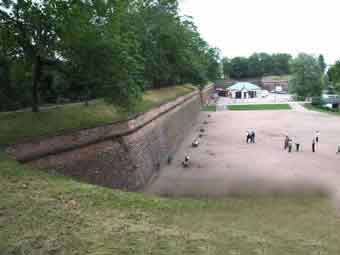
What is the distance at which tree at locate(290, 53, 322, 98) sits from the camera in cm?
5678

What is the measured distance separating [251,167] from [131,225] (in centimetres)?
1270

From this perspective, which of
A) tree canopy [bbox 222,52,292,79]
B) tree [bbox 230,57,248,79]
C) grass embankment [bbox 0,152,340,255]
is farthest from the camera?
tree canopy [bbox 222,52,292,79]

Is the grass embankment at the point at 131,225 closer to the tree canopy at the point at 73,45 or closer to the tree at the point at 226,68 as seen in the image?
the tree canopy at the point at 73,45

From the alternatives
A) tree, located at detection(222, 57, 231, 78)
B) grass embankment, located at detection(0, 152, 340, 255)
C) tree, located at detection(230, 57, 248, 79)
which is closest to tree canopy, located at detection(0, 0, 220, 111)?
grass embankment, located at detection(0, 152, 340, 255)

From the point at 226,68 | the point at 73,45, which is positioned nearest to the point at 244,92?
the point at 226,68

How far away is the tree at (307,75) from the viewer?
5678 centimetres

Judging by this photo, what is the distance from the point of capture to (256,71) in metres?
110

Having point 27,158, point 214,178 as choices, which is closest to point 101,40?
point 27,158

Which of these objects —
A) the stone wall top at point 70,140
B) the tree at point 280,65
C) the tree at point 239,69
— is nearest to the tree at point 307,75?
the stone wall top at point 70,140

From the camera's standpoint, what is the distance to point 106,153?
44.7 feet

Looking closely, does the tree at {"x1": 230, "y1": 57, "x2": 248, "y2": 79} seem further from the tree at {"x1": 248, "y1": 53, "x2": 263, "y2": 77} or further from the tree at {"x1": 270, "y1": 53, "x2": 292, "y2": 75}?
the tree at {"x1": 270, "y1": 53, "x2": 292, "y2": 75}

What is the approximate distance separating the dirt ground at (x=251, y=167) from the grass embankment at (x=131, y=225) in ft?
18.0

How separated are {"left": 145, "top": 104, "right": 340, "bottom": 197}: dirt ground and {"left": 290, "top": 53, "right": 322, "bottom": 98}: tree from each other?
98.3 feet

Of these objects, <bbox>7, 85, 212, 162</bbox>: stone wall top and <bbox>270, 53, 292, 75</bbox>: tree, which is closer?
<bbox>7, 85, 212, 162</bbox>: stone wall top
